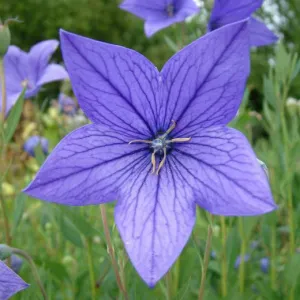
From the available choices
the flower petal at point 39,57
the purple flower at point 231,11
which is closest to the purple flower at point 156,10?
the flower petal at point 39,57

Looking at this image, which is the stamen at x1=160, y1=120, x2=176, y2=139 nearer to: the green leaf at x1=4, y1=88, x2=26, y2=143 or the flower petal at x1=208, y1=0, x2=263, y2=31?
the flower petal at x1=208, y1=0, x2=263, y2=31

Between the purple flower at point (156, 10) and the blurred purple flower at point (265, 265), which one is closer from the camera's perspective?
the purple flower at point (156, 10)

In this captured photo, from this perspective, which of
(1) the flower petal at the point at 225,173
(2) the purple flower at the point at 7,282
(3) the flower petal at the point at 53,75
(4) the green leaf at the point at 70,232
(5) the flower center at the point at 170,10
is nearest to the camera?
(1) the flower petal at the point at 225,173

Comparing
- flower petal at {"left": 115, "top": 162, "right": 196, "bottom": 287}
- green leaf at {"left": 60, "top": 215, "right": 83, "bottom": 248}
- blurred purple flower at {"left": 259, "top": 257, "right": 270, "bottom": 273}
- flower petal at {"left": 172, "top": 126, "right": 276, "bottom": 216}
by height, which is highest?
flower petal at {"left": 172, "top": 126, "right": 276, "bottom": 216}

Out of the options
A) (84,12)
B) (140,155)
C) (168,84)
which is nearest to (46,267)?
(140,155)

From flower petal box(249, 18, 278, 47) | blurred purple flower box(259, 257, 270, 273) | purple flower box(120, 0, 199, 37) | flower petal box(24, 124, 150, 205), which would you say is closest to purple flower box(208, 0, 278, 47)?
flower petal box(249, 18, 278, 47)

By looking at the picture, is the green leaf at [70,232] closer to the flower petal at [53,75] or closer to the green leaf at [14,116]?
the green leaf at [14,116]
